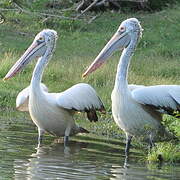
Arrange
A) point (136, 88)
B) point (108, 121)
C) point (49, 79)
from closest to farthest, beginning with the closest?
point (136, 88)
point (108, 121)
point (49, 79)

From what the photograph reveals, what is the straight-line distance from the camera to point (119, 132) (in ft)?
33.0

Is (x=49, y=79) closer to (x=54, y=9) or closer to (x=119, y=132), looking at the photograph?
(x=119, y=132)

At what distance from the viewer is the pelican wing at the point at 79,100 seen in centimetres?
910

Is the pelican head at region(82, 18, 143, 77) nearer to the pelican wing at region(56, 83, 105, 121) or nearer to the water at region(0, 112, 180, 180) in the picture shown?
the pelican wing at region(56, 83, 105, 121)

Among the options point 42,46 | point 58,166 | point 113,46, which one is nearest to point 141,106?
point 113,46

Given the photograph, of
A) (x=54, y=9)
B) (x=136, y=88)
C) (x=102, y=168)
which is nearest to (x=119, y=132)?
(x=136, y=88)

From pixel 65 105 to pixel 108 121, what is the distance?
68.7 inches

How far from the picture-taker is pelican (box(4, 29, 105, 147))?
29.6ft

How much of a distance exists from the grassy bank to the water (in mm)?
457

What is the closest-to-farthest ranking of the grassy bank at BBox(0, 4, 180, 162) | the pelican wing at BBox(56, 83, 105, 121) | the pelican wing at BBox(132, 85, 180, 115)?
the pelican wing at BBox(132, 85, 180, 115) → the pelican wing at BBox(56, 83, 105, 121) → the grassy bank at BBox(0, 4, 180, 162)

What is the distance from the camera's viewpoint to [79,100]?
9.14 meters

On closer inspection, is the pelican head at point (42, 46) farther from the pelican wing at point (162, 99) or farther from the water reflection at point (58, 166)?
the pelican wing at point (162, 99)

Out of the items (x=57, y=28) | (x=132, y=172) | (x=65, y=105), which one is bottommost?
(x=132, y=172)

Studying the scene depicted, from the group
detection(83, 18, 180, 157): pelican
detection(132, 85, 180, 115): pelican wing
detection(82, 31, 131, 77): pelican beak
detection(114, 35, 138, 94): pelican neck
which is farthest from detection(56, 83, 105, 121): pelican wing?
detection(132, 85, 180, 115): pelican wing
